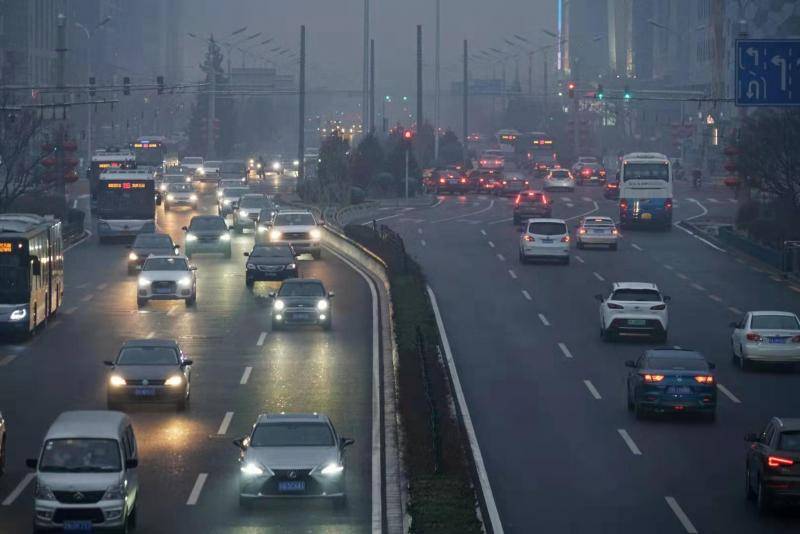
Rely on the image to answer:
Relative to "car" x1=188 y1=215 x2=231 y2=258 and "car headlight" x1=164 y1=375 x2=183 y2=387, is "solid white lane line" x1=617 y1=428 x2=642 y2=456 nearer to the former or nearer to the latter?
"car headlight" x1=164 y1=375 x2=183 y2=387

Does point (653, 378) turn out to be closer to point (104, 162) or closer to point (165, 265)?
point (165, 265)

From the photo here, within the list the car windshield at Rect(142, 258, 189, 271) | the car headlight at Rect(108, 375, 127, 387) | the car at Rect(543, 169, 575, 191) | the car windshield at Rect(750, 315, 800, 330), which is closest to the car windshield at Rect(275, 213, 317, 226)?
the car windshield at Rect(142, 258, 189, 271)

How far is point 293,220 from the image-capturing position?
197 feet

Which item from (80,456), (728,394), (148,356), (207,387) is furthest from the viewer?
(207,387)

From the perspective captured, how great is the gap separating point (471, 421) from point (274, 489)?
8.37m

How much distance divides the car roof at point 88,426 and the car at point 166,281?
24.6 metres

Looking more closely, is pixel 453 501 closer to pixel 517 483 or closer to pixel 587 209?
pixel 517 483

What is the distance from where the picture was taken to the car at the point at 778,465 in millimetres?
20750

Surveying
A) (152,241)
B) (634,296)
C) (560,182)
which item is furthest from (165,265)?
(560,182)

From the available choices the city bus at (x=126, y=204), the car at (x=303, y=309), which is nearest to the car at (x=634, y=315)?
the car at (x=303, y=309)

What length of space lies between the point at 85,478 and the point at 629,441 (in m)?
11.0

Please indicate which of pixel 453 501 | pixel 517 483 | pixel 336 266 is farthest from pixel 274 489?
pixel 336 266

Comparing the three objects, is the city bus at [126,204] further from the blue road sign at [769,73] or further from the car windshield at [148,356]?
the blue road sign at [769,73]

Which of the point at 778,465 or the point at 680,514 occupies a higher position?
the point at 778,465
